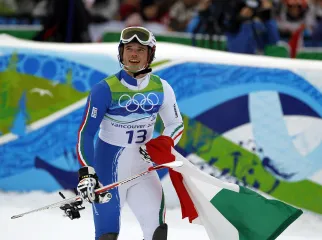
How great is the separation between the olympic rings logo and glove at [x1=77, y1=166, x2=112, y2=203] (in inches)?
21.1

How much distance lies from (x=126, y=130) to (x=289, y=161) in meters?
3.06

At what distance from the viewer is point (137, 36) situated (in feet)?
20.7

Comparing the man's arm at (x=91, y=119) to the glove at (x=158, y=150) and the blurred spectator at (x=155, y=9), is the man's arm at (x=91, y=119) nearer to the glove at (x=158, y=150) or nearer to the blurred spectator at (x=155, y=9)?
the glove at (x=158, y=150)

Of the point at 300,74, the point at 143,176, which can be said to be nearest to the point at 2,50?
the point at 300,74

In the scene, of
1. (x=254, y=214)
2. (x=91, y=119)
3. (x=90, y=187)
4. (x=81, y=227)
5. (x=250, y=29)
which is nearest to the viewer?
(x=90, y=187)

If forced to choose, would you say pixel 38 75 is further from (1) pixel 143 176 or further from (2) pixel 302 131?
(1) pixel 143 176

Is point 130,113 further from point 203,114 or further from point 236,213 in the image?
point 203,114

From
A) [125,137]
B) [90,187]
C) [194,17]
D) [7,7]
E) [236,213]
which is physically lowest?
[236,213]

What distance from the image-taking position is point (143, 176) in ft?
21.0

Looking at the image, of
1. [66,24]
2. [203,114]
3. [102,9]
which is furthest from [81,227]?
[102,9]

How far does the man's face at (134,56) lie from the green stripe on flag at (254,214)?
4.08 ft

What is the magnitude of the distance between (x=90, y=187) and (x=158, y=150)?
63cm

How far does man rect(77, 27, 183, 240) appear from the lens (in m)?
6.23

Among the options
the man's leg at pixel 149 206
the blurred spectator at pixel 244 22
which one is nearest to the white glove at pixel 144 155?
the man's leg at pixel 149 206
